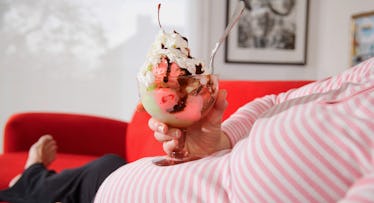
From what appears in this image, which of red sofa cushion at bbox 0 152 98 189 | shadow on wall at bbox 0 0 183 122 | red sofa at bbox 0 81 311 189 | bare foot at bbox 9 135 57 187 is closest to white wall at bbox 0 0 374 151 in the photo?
shadow on wall at bbox 0 0 183 122

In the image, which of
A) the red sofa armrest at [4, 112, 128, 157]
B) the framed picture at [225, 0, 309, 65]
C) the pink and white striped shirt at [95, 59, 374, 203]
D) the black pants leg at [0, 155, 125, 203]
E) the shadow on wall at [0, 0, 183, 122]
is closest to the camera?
the pink and white striped shirt at [95, 59, 374, 203]

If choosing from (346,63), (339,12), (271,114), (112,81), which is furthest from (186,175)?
(112,81)

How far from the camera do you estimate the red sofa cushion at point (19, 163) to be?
1.46m

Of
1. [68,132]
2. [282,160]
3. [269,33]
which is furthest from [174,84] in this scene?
[269,33]

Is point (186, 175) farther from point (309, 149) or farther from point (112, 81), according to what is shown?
point (112, 81)

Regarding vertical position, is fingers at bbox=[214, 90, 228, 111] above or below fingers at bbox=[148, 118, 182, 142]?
above

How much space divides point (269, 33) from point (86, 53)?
1.31 meters

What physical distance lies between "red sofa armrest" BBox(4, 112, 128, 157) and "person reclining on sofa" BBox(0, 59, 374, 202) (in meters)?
1.16

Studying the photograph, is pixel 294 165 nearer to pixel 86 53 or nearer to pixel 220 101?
pixel 220 101

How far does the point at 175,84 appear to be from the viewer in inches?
25.7

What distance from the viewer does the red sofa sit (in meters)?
1.47

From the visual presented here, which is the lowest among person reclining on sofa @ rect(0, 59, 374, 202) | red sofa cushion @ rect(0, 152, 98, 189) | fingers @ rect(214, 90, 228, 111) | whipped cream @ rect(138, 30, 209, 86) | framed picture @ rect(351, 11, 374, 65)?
red sofa cushion @ rect(0, 152, 98, 189)

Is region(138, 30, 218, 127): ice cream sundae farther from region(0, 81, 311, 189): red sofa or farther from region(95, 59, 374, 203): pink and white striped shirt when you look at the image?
region(0, 81, 311, 189): red sofa

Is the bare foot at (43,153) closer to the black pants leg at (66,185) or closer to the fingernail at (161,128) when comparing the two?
the black pants leg at (66,185)
